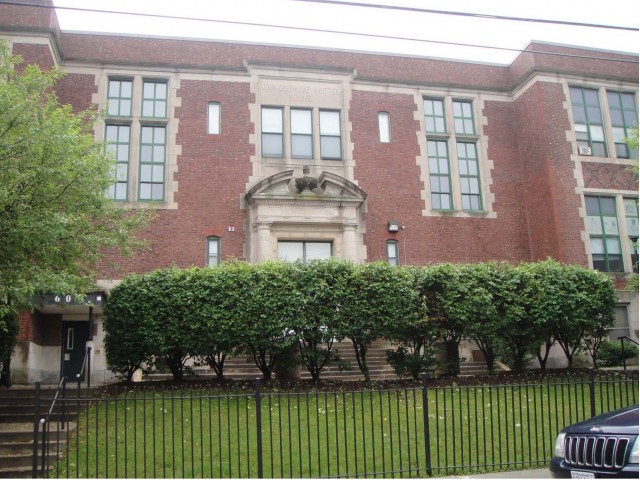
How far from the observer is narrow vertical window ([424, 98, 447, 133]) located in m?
24.7

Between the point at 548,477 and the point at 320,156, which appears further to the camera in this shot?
the point at 320,156

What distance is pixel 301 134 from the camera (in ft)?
77.0

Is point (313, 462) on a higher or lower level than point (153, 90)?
lower

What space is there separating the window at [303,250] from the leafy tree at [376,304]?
562 centimetres

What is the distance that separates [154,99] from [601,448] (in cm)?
1897

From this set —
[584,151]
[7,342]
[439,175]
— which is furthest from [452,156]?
[7,342]

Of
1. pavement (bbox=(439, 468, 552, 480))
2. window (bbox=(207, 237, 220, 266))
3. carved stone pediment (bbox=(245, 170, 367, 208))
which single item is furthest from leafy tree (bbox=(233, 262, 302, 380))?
pavement (bbox=(439, 468, 552, 480))

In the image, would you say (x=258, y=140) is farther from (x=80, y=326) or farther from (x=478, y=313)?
(x=478, y=313)

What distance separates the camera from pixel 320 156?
23281mm

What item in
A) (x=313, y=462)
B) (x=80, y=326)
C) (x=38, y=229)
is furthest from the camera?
(x=80, y=326)

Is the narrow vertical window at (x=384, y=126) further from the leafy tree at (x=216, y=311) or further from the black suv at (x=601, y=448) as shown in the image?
the black suv at (x=601, y=448)

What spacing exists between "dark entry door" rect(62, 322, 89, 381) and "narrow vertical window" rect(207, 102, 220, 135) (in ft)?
24.7

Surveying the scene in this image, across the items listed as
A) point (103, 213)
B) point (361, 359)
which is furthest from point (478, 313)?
point (103, 213)

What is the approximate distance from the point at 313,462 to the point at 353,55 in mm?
17447
